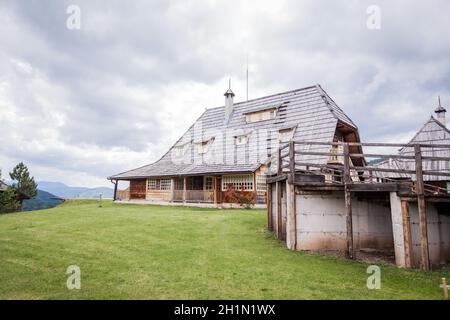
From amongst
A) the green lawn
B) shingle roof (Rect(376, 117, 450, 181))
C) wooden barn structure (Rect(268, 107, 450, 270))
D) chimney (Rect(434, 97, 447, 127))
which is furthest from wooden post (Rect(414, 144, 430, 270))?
chimney (Rect(434, 97, 447, 127))

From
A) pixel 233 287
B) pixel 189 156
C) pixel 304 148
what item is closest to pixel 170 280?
pixel 233 287

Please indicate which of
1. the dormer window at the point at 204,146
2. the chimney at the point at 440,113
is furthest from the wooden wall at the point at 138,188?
the chimney at the point at 440,113

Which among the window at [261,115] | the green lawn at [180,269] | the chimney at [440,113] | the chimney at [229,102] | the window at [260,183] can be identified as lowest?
the green lawn at [180,269]

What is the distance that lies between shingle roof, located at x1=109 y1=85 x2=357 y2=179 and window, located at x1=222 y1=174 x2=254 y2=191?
2.74 ft

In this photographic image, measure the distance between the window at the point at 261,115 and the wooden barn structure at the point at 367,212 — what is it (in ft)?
50.9

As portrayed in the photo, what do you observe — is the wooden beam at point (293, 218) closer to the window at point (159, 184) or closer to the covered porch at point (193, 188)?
the covered porch at point (193, 188)

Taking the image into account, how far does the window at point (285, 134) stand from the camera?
885 inches

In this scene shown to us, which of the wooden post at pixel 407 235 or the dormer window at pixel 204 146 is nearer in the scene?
the wooden post at pixel 407 235

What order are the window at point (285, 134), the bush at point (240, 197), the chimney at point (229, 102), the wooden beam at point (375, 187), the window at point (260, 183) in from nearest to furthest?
the wooden beam at point (375, 187), the bush at point (240, 197), the window at point (260, 183), the window at point (285, 134), the chimney at point (229, 102)

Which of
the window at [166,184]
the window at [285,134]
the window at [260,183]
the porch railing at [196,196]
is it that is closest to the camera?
the window at [260,183]

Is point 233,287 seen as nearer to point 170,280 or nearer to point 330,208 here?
point 170,280

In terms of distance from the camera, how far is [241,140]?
983 inches

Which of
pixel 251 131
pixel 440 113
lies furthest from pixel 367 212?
pixel 440 113

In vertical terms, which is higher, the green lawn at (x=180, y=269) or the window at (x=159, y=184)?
the window at (x=159, y=184)
